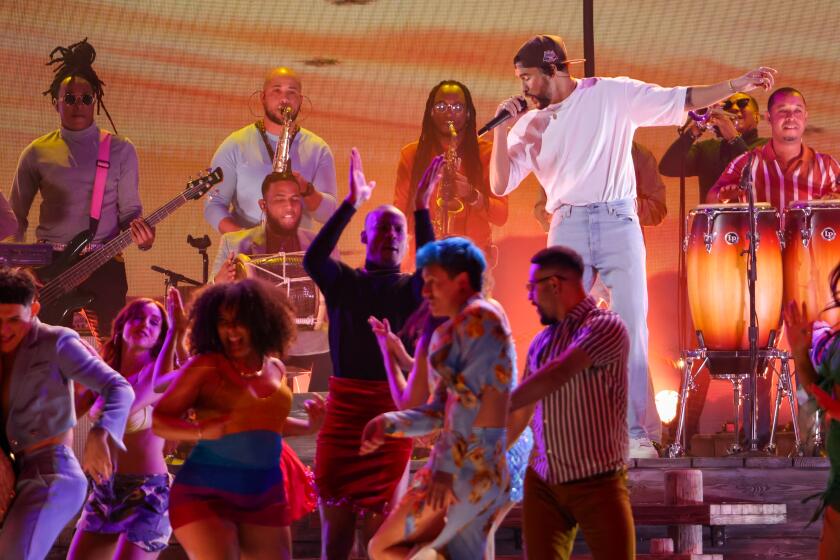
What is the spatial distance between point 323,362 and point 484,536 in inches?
204

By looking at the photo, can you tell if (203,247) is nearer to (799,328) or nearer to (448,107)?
(448,107)

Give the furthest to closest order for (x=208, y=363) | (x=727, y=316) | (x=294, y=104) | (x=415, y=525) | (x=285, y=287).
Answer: (x=294, y=104) < (x=285, y=287) < (x=727, y=316) < (x=208, y=363) < (x=415, y=525)

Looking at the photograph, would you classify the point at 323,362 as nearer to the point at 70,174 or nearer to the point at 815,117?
the point at 70,174

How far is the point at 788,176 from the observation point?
7832mm

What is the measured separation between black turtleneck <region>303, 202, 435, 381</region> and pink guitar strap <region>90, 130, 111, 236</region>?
15.2ft

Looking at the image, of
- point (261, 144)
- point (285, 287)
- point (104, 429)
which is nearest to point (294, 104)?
point (261, 144)

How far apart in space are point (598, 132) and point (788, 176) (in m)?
1.64

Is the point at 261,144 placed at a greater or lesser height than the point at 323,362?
greater

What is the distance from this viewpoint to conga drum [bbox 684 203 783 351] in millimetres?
7488

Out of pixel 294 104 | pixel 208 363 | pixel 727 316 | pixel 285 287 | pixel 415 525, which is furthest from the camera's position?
pixel 294 104

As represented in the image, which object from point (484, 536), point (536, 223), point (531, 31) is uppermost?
point (531, 31)

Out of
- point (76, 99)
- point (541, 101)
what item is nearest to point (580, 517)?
point (541, 101)

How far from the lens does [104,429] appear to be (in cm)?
412

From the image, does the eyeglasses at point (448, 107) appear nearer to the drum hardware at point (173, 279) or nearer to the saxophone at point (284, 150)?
the saxophone at point (284, 150)
